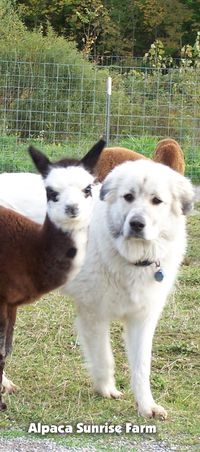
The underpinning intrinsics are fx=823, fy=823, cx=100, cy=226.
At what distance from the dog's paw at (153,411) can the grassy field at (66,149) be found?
6550mm

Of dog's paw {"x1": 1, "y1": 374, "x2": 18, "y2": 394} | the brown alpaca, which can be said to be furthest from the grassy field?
dog's paw {"x1": 1, "y1": 374, "x2": 18, "y2": 394}

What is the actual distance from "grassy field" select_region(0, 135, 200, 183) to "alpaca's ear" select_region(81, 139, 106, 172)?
648cm

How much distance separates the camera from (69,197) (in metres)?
3.71

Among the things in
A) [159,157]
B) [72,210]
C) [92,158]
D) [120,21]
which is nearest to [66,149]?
[159,157]

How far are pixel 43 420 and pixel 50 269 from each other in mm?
762

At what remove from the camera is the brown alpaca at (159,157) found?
6.18m

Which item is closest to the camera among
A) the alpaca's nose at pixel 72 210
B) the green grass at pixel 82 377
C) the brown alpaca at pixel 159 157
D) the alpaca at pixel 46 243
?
the alpaca's nose at pixel 72 210

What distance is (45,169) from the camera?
3.94 m

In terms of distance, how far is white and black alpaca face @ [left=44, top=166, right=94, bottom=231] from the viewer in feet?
12.1

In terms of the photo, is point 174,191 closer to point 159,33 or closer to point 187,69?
point 187,69

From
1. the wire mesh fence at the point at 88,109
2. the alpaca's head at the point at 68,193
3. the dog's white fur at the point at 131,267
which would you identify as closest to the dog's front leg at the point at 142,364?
the dog's white fur at the point at 131,267

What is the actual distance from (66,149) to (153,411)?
22.9 ft

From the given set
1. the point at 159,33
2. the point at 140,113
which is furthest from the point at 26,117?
the point at 159,33

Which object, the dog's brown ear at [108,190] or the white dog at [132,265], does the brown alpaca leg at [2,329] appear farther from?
the dog's brown ear at [108,190]
